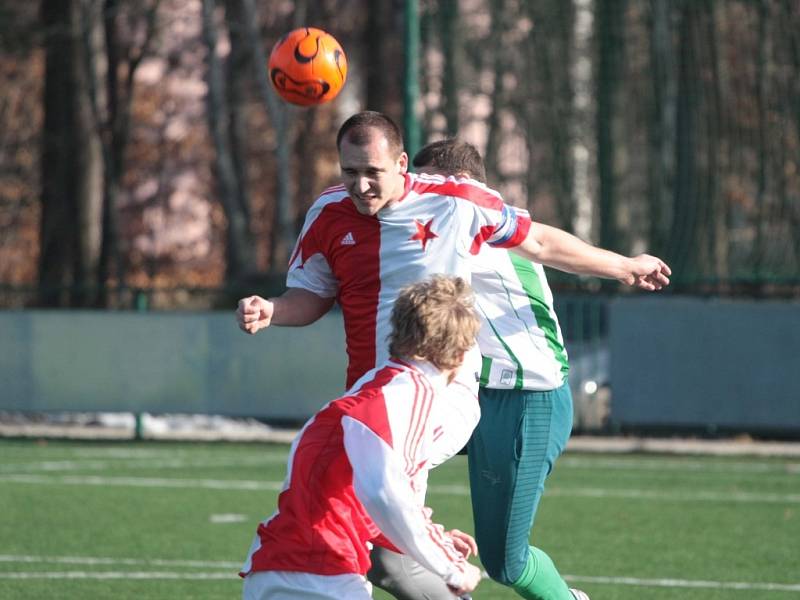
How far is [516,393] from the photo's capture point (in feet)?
20.8

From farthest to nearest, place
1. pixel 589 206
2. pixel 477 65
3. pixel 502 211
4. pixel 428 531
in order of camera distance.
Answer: pixel 477 65, pixel 589 206, pixel 502 211, pixel 428 531

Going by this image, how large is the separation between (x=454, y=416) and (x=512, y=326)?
5.93 feet

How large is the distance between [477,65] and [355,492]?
48.6 ft

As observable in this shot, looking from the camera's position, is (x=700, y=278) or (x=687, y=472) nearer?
(x=687, y=472)

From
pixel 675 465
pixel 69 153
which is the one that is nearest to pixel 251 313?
pixel 675 465

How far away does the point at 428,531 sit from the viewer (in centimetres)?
441

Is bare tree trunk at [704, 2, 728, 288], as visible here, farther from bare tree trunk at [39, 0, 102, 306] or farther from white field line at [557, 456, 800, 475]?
bare tree trunk at [39, 0, 102, 306]

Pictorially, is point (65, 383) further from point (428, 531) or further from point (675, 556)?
point (428, 531)

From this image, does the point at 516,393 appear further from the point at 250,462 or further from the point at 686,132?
the point at 686,132

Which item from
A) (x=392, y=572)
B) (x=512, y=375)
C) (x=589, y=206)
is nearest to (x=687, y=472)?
(x=589, y=206)

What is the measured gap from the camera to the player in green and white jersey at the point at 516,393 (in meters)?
6.16

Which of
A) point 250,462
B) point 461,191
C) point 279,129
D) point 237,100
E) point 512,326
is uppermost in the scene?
point 237,100

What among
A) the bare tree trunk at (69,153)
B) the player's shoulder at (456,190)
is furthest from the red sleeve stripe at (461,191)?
the bare tree trunk at (69,153)

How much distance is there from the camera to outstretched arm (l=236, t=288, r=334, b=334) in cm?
547
